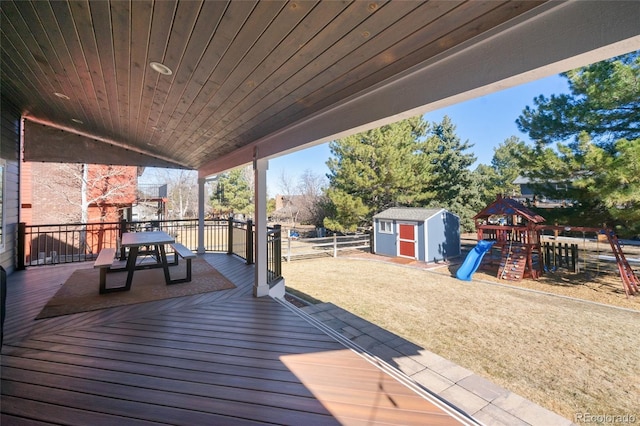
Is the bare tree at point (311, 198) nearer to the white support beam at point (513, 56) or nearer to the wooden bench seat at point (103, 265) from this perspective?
the wooden bench seat at point (103, 265)

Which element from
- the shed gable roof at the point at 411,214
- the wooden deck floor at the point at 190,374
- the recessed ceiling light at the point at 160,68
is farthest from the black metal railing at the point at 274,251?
the shed gable roof at the point at 411,214

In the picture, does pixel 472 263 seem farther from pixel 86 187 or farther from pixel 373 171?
pixel 86 187

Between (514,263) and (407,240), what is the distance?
152 inches

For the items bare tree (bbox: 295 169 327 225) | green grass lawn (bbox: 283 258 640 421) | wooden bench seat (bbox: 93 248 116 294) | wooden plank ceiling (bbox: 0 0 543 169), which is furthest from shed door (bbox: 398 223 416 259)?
wooden bench seat (bbox: 93 248 116 294)

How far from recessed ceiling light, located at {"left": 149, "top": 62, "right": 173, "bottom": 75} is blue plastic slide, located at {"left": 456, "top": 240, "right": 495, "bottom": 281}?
9.44 metres

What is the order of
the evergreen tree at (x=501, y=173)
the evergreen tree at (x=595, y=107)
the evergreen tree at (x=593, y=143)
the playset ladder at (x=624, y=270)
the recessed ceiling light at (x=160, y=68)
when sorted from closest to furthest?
the recessed ceiling light at (x=160, y=68), the evergreen tree at (x=593, y=143), the evergreen tree at (x=595, y=107), the playset ladder at (x=624, y=270), the evergreen tree at (x=501, y=173)

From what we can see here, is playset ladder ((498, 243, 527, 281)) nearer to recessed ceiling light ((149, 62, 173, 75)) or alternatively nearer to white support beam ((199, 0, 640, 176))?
white support beam ((199, 0, 640, 176))

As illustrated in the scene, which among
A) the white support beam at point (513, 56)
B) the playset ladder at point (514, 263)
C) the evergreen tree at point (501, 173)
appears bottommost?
the playset ladder at point (514, 263)

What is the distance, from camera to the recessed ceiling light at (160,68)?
2.16 m

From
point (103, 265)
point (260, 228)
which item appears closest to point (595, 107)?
point (260, 228)

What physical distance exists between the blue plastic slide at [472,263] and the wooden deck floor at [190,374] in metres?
7.57

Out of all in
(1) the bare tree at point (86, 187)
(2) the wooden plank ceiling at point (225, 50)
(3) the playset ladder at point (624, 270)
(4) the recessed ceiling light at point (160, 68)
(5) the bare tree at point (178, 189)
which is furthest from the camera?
(5) the bare tree at point (178, 189)

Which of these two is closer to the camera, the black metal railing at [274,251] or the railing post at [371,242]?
the black metal railing at [274,251]

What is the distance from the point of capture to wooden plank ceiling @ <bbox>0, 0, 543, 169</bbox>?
1359mm
